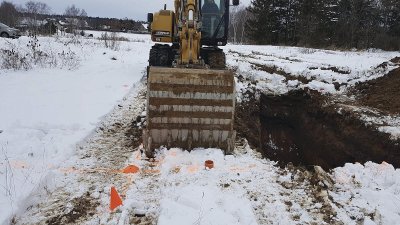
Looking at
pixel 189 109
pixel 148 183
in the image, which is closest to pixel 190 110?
pixel 189 109

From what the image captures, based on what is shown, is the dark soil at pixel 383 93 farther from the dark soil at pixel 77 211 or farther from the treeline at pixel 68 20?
the treeline at pixel 68 20

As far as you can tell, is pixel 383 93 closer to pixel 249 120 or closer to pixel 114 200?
pixel 249 120

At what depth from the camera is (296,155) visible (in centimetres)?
929

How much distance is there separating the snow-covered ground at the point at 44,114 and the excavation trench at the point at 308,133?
2.95 m

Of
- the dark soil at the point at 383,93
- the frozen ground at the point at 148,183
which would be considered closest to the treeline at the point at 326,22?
the dark soil at the point at 383,93

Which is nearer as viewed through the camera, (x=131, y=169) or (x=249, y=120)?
(x=131, y=169)

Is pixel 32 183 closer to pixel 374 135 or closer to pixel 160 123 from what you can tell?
pixel 160 123

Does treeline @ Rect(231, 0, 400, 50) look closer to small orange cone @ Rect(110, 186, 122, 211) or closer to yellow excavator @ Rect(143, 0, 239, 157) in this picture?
yellow excavator @ Rect(143, 0, 239, 157)

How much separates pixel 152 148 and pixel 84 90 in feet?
13.3

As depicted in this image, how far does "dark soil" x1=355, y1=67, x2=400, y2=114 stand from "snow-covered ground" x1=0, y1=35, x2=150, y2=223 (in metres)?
6.00

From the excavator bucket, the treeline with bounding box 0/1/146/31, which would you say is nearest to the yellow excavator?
the excavator bucket

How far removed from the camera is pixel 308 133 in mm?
9469

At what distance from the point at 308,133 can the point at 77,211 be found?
22.3ft

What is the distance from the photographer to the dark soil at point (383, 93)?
28.8ft
